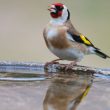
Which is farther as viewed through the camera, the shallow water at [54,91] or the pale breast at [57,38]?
the pale breast at [57,38]

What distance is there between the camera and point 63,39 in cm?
685

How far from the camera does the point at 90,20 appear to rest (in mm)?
13391

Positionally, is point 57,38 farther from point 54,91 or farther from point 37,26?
point 37,26

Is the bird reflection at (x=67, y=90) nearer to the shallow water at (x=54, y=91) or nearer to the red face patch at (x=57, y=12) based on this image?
the shallow water at (x=54, y=91)

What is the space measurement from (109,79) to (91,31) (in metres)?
7.19

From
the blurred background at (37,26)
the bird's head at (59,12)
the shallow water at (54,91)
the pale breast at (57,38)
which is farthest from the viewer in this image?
the blurred background at (37,26)

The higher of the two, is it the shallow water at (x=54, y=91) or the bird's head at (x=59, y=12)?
the bird's head at (x=59, y=12)

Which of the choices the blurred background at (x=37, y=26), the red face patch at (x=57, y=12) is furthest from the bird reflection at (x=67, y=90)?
the blurred background at (x=37, y=26)

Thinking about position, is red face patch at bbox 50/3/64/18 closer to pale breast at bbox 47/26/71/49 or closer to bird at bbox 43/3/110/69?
bird at bbox 43/3/110/69

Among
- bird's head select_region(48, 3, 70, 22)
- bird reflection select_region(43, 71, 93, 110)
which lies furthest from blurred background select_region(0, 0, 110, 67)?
bird reflection select_region(43, 71, 93, 110)

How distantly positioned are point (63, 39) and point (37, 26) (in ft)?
21.1

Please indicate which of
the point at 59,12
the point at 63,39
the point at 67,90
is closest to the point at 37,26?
the point at 59,12

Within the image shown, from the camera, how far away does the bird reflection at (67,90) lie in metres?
4.36

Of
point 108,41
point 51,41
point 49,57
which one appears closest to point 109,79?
point 51,41
